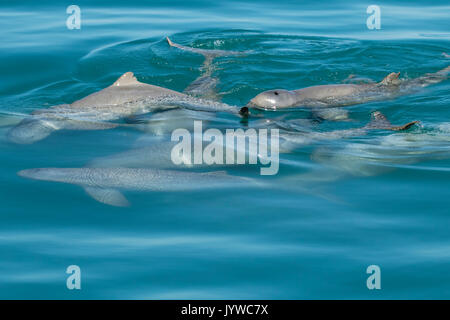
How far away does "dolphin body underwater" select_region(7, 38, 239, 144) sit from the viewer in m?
10.6

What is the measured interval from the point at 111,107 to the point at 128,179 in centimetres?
307

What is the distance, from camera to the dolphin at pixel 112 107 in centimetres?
1059

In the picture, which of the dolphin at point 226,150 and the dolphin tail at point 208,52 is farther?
the dolphin tail at point 208,52

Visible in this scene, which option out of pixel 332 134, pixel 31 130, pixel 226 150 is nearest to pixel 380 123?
pixel 332 134

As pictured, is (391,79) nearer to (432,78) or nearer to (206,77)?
(432,78)

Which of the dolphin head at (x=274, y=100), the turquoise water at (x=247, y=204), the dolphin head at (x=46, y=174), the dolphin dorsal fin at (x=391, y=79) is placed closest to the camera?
the turquoise water at (x=247, y=204)

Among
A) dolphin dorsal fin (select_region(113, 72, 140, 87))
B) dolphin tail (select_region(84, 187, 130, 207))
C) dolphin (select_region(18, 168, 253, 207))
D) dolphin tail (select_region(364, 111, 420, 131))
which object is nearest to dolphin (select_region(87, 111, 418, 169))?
dolphin tail (select_region(364, 111, 420, 131))

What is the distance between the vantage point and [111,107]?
11023 mm

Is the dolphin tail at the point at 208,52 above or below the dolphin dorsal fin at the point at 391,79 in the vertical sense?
above

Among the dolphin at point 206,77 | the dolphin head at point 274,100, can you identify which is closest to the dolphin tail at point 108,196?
the dolphin head at point 274,100

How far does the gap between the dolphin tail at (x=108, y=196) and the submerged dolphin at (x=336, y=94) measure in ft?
13.3

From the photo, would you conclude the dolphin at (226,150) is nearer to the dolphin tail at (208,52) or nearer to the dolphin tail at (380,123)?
the dolphin tail at (380,123)
